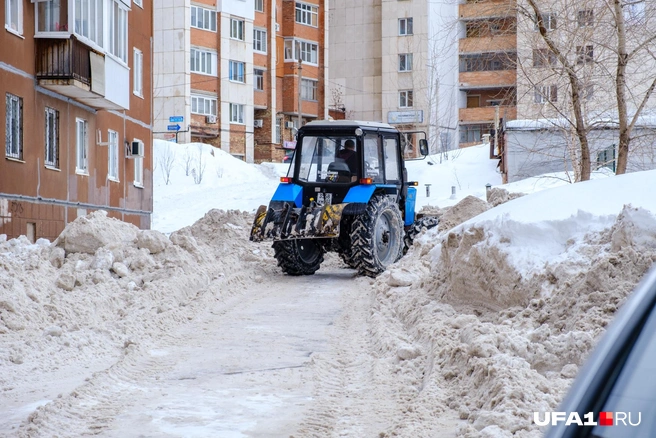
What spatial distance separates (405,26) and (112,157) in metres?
35.7

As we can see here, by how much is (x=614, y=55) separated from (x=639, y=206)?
8291 mm

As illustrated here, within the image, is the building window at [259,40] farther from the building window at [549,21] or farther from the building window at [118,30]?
the building window at [549,21]

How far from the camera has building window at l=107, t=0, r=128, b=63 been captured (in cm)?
2127

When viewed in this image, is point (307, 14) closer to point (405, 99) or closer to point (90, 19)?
point (405, 99)

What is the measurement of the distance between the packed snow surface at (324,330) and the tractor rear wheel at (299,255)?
724 mm

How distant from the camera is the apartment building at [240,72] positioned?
4762 centimetres

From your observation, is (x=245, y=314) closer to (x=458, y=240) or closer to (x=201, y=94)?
(x=458, y=240)

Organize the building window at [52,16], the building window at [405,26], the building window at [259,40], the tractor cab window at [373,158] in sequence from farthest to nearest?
the building window at [405,26] → the building window at [259,40] → the building window at [52,16] → the tractor cab window at [373,158]

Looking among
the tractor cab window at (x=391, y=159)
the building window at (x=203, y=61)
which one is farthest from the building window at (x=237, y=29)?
the tractor cab window at (x=391, y=159)

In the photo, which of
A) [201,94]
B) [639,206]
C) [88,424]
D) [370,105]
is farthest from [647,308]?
[370,105]

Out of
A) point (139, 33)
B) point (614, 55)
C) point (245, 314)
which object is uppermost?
point (139, 33)

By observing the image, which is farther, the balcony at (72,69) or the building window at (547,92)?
the balcony at (72,69)

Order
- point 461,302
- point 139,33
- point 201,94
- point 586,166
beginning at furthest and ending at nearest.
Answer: point 201,94 < point 139,33 < point 586,166 < point 461,302

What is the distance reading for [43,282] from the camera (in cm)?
1039
